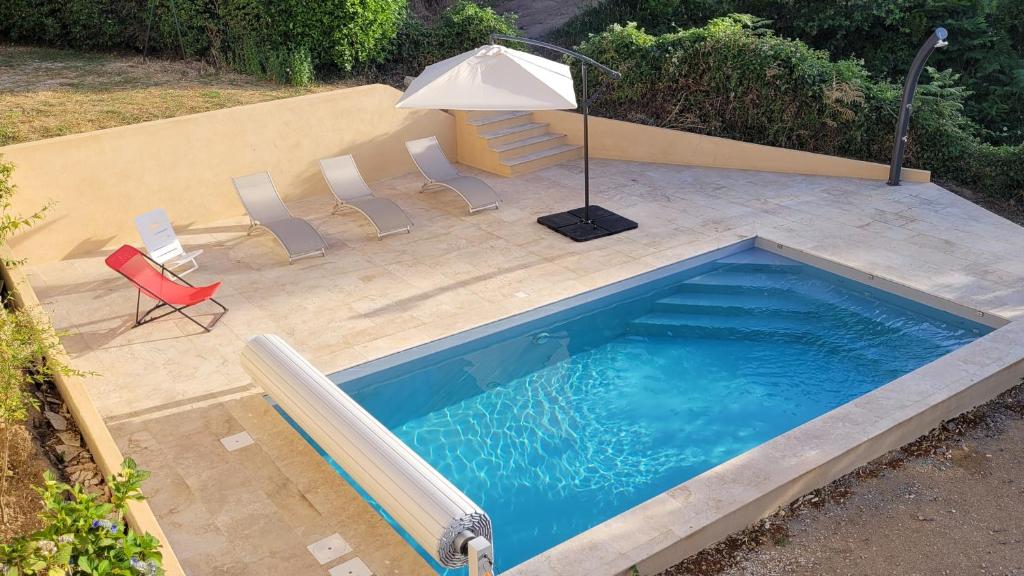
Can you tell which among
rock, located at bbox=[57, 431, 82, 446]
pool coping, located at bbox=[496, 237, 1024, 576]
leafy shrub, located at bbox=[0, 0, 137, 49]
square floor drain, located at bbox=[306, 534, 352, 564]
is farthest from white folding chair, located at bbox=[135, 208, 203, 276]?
leafy shrub, located at bbox=[0, 0, 137, 49]

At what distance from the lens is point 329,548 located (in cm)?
581

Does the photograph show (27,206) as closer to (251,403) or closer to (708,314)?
(251,403)

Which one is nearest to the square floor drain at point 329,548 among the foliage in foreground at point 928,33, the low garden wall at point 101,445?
the low garden wall at point 101,445

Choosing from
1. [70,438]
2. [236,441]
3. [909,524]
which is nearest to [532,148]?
[236,441]

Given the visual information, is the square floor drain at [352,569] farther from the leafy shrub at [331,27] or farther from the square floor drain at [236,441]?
the leafy shrub at [331,27]

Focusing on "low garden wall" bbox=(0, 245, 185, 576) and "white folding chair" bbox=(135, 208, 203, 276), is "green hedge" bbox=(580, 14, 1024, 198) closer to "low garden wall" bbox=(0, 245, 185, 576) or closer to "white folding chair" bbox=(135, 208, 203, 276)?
"white folding chair" bbox=(135, 208, 203, 276)

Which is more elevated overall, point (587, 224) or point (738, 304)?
point (587, 224)

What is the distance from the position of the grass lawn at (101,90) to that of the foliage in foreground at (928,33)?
893 centimetres

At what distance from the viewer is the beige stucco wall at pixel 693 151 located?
13.4m

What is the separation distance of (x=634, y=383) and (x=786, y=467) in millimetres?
2212

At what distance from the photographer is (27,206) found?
10797 mm

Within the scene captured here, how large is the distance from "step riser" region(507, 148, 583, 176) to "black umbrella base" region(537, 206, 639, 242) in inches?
89.6

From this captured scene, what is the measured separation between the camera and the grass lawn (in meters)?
12.1

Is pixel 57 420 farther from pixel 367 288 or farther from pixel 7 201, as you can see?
pixel 7 201
